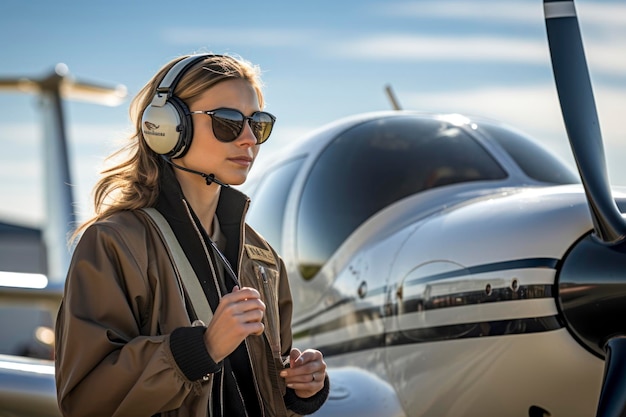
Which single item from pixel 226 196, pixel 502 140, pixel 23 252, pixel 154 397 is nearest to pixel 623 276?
pixel 226 196

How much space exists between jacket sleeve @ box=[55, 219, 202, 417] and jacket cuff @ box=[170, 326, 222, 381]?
0.02 meters

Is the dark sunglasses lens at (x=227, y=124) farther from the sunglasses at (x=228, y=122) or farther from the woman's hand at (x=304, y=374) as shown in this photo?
the woman's hand at (x=304, y=374)

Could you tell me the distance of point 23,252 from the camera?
41.8 m

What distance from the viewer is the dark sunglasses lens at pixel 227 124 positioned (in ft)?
8.07

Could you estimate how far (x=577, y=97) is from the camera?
3777mm

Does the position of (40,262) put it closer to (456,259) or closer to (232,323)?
(456,259)

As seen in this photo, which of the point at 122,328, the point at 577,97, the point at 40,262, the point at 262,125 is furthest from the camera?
the point at 40,262

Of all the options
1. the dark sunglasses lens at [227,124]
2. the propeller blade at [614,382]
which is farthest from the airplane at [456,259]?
the dark sunglasses lens at [227,124]

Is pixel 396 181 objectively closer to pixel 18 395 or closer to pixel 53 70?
pixel 18 395

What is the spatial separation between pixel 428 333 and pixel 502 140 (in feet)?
5.25

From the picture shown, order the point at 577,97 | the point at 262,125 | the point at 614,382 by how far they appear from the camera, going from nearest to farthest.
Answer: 1. the point at 262,125
2. the point at 614,382
3. the point at 577,97

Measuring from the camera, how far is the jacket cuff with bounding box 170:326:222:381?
6.94ft

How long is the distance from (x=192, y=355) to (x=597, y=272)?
168 centimetres

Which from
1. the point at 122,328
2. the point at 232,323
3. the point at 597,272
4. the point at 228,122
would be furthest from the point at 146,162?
the point at 597,272
